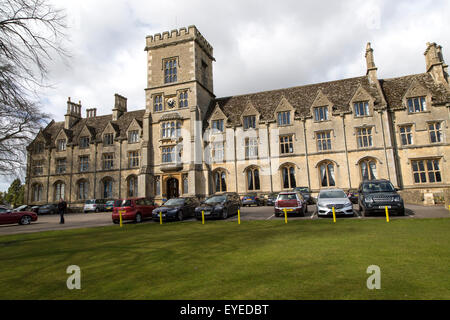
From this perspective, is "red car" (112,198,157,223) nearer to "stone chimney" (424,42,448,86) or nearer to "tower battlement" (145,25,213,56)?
"tower battlement" (145,25,213,56)

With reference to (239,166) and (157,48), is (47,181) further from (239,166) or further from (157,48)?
(239,166)

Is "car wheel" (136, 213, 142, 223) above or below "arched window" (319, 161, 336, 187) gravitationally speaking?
below

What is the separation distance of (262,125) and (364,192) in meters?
17.7

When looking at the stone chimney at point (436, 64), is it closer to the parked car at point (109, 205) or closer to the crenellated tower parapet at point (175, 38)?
the crenellated tower parapet at point (175, 38)

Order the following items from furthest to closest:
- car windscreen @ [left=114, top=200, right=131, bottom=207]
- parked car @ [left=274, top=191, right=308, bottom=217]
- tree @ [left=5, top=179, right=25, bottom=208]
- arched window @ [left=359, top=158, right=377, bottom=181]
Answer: tree @ [left=5, top=179, right=25, bottom=208]
arched window @ [left=359, top=158, right=377, bottom=181]
car windscreen @ [left=114, top=200, right=131, bottom=207]
parked car @ [left=274, top=191, right=308, bottom=217]

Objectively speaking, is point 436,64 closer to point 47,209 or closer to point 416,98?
point 416,98

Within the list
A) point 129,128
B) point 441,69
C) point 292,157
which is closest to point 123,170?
point 129,128

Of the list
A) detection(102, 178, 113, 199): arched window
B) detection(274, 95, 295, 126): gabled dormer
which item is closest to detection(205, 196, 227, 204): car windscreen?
detection(274, 95, 295, 126): gabled dormer

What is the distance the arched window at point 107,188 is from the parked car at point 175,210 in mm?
22346

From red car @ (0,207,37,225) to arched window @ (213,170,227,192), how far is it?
60.2 feet

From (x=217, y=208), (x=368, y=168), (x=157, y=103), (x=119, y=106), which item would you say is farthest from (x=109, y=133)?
(x=368, y=168)

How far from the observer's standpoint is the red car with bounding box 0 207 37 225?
21.2 metres

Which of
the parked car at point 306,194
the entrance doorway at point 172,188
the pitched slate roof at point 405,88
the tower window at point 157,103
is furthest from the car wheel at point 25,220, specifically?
the pitched slate roof at point 405,88
